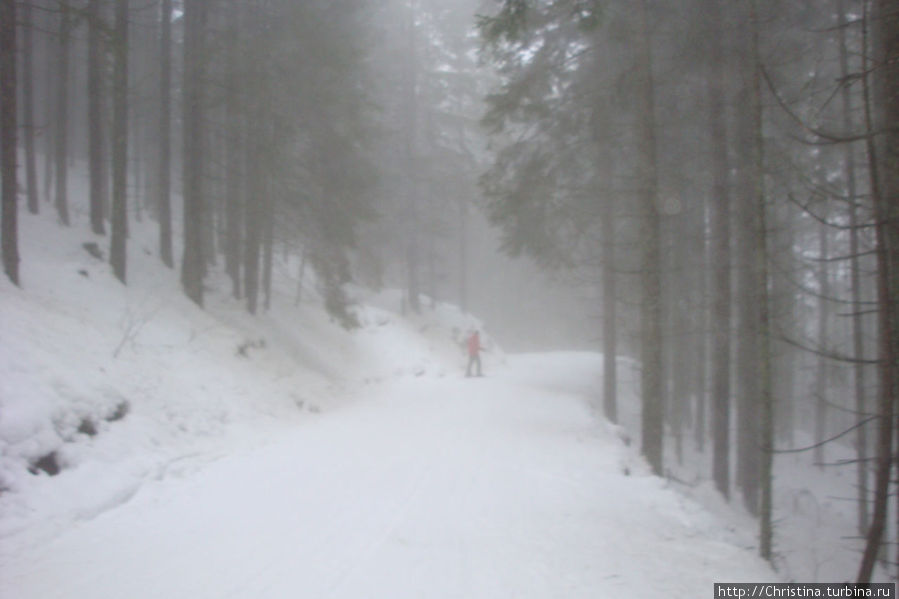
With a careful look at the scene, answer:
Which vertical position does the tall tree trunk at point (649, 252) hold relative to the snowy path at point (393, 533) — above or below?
above

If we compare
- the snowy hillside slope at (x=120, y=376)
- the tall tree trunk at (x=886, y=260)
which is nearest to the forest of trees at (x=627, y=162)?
the tall tree trunk at (x=886, y=260)

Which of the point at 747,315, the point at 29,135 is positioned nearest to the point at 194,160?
the point at 29,135

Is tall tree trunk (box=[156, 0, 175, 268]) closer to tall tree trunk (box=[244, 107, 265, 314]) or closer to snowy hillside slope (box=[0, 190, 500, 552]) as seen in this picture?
snowy hillside slope (box=[0, 190, 500, 552])

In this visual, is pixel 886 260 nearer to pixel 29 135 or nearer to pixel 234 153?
pixel 234 153

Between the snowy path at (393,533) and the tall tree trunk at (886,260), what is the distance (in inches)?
46.8

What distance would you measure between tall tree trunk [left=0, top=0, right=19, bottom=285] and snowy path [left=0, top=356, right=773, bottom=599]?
6.03m

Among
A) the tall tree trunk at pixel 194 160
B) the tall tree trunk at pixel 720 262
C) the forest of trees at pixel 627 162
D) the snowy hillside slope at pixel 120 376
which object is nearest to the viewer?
the snowy hillside slope at pixel 120 376

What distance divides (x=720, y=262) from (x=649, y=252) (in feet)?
8.89

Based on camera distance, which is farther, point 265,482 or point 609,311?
point 609,311

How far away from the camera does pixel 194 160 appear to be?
14836 mm

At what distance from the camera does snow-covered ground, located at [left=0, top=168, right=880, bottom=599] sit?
4.82 m

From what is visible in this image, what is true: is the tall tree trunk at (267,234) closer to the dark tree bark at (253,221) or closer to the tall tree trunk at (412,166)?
the dark tree bark at (253,221)

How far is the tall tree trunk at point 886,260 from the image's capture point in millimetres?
5062

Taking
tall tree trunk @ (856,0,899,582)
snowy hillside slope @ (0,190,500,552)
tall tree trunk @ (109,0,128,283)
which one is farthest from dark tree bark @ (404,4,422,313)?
tall tree trunk @ (856,0,899,582)
